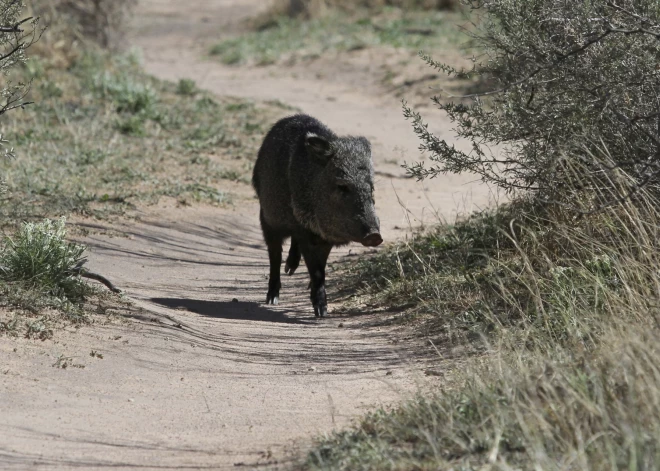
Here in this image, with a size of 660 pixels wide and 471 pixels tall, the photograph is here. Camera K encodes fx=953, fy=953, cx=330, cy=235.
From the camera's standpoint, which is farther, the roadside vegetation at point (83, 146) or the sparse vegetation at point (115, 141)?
the sparse vegetation at point (115, 141)

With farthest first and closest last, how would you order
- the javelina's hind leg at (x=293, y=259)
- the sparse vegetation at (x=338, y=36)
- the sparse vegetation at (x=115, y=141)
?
the sparse vegetation at (x=338, y=36), the sparse vegetation at (x=115, y=141), the javelina's hind leg at (x=293, y=259)

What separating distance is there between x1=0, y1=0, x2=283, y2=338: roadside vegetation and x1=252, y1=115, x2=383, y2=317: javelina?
5.12ft

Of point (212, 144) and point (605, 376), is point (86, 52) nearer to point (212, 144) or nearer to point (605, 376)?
point (212, 144)

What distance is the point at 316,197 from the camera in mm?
7348

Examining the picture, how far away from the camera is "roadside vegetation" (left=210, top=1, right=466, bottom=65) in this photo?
1952cm

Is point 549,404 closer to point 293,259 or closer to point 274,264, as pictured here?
point 274,264

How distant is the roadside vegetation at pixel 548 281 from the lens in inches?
148

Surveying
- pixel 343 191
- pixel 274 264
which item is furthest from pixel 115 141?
pixel 343 191

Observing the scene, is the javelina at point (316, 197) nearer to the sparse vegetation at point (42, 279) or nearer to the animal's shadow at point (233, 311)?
the animal's shadow at point (233, 311)

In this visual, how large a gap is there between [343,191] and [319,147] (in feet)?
1.30

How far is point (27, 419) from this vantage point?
15.4ft

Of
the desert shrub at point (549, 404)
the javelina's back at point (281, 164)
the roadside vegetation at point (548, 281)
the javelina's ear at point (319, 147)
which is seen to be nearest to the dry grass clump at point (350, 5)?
the roadside vegetation at point (548, 281)

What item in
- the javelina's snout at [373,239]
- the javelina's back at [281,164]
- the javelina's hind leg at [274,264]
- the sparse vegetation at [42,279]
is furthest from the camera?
the javelina's hind leg at [274,264]

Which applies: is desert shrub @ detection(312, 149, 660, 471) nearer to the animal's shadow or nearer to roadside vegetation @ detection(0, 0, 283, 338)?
the animal's shadow
